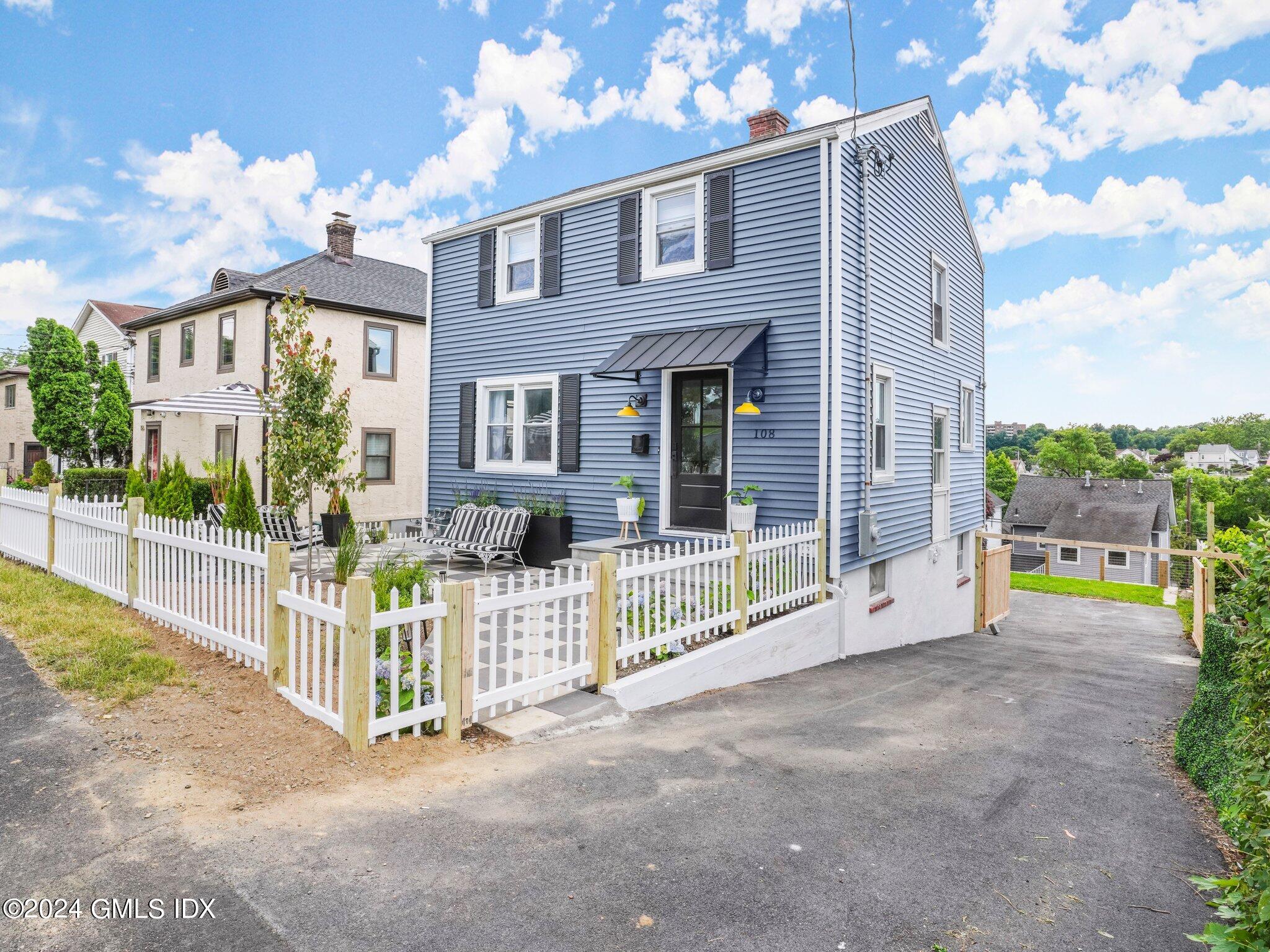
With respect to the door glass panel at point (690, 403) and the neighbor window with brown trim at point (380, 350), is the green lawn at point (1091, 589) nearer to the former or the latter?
the door glass panel at point (690, 403)

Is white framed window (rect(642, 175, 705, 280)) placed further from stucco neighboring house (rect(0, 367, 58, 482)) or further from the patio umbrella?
stucco neighboring house (rect(0, 367, 58, 482))

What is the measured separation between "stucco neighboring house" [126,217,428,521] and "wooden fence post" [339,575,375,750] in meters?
12.5

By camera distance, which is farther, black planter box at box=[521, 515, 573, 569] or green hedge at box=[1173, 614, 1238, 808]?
black planter box at box=[521, 515, 573, 569]

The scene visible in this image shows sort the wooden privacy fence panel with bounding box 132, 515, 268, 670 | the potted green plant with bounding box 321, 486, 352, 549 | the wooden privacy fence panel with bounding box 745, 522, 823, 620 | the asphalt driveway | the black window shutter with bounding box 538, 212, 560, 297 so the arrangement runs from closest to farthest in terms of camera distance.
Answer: the asphalt driveway → the wooden privacy fence panel with bounding box 132, 515, 268, 670 → the wooden privacy fence panel with bounding box 745, 522, 823, 620 → the potted green plant with bounding box 321, 486, 352, 549 → the black window shutter with bounding box 538, 212, 560, 297

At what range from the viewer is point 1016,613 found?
65.8ft

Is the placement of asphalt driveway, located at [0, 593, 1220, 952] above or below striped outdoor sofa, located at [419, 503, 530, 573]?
below

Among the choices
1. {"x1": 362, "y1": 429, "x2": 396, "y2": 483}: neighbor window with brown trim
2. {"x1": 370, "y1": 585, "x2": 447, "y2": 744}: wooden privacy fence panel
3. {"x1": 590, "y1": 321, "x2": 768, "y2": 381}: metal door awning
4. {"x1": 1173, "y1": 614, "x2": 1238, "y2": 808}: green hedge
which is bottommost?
{"x1": 1173, "y1": 614, "x2": 1238, "y2": 808}: green hedge

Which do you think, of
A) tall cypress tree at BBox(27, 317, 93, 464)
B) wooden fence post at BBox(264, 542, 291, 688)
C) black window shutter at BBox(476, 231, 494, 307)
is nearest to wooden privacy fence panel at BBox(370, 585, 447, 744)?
wooden fence post at BBox(264, 542, 291, 688)

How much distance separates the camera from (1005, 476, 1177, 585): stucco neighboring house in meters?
38.8

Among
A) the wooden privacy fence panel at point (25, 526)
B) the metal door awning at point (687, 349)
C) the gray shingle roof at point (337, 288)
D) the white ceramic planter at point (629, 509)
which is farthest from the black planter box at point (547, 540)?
the gray shingle roof at point (337, 288)

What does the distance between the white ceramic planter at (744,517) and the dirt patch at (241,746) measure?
5.21 meters

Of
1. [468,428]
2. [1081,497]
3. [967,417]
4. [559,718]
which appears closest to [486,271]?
Answer: [468,428]

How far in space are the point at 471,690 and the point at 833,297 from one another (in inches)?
260

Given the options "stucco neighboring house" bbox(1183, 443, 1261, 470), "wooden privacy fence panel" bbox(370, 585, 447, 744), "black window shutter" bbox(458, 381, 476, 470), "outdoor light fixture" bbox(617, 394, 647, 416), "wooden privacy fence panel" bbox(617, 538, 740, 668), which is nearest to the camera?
"wooden privacy fence panel" bbox(370, 585, 447, 744)
